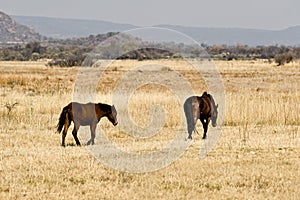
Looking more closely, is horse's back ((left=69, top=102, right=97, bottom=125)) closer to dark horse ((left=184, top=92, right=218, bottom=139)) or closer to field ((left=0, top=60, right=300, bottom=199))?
field ((left=0, top=60, right=300, bottom=199))

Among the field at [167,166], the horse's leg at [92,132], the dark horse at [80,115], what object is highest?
the dark horse at [80,115]

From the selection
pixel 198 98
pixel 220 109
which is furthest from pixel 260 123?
pixel 198 98

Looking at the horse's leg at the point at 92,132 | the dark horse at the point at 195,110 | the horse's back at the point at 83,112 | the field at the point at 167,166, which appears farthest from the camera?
the dark horse at the point at 195,110

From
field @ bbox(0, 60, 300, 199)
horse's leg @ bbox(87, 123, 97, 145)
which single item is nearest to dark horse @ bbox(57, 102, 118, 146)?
horse's leg @ bbox(87, 123, 97, 145)

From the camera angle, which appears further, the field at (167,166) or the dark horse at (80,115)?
the dark horse at (80,115)

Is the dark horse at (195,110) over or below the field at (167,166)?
over

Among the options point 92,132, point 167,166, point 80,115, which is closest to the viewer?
point 167,166

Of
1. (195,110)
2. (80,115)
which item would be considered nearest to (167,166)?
(80,115)

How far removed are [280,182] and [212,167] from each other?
1.66m

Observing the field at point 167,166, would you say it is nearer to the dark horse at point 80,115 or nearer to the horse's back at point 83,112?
the dark horse at point 80,115

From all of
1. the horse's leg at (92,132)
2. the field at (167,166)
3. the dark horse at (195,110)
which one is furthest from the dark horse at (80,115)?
the dark horse at (195,110)

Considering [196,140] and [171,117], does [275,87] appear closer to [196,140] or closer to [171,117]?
[171,117]

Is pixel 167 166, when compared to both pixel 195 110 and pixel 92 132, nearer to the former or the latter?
pixel 92 132

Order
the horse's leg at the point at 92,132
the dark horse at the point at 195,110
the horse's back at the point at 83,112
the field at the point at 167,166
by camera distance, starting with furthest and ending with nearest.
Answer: the dark horse at the point at 195,110 < the horse's leg at the point at 92,132 < the horse's back at the point at 83,112 < the field at the point at 167,166
